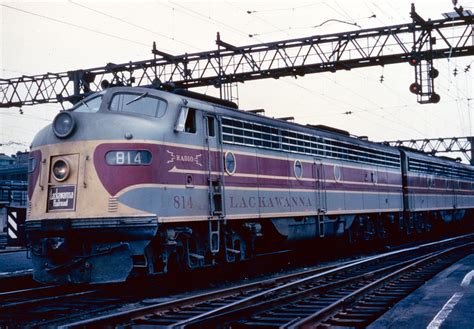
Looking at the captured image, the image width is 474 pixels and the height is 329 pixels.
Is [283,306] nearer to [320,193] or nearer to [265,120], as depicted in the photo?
[265,120]

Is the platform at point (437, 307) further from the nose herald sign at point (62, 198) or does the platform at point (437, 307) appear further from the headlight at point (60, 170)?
the headlight at point (60, 170)

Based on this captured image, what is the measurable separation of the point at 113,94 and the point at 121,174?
82.0 inches

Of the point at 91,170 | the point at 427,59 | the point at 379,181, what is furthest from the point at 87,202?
the point at 427,59

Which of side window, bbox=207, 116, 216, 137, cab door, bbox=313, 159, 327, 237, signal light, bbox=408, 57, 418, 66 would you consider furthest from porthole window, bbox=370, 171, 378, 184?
side window, bbox=207, 116, 216, 137

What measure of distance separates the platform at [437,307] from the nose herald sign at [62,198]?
592 cm

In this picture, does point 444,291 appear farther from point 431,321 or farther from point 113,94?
point 113,94

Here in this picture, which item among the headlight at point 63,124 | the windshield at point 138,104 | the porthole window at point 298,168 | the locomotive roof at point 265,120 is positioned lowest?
the porthole window at point 298,168

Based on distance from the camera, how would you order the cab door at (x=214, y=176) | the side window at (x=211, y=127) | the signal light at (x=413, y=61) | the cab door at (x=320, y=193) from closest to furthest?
the cab door at (x=214, y=176)
the side window at (x=211, y=127)
the cab door at (x=320, y=193)
the signal light at (x=413, y=61)

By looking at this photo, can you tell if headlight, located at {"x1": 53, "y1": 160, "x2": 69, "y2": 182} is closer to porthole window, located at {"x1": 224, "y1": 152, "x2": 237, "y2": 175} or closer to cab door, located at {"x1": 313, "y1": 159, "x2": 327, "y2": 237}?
porthole window, located at {"x1": 224, "y1": 152, "x2": 237, "y2": 175}

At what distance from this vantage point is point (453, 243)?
25.1 metres

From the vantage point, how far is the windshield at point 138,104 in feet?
39.3

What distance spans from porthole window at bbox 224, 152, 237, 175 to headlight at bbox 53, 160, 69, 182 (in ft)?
12.2

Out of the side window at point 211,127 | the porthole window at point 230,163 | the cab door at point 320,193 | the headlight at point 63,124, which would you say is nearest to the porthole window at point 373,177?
the cab door at point 320,193

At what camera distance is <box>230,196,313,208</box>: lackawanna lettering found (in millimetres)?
13812
